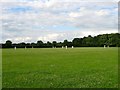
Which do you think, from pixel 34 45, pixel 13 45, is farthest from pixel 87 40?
pixel 13 45

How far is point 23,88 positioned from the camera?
1638cm

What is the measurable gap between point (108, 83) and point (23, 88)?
4935 millimetres

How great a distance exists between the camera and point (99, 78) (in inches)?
784

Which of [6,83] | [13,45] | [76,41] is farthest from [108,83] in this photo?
[76,41]

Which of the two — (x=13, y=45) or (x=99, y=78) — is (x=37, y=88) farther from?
(x=13, y=45)

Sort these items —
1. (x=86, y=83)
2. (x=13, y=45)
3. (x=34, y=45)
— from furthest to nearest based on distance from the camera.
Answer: (x=34, y=45) < (x=13, y=45) < (x=86, y=83)

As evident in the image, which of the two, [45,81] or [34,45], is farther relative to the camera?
[34,45]

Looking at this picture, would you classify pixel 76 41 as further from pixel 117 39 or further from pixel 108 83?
pixel 108 83

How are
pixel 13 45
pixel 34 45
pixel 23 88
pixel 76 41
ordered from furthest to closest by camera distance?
pixel 76 41, pixel 34 45, pixel 13 45, pixel 23 88

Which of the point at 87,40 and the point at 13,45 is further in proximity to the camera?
the point at 87,40

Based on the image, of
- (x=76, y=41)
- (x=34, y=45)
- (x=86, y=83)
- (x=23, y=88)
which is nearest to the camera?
(x=23, y=88)

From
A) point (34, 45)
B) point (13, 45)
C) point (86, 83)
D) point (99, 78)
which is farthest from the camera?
point (34, 45)

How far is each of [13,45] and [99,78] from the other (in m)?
106

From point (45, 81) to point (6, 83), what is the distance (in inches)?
91.8
